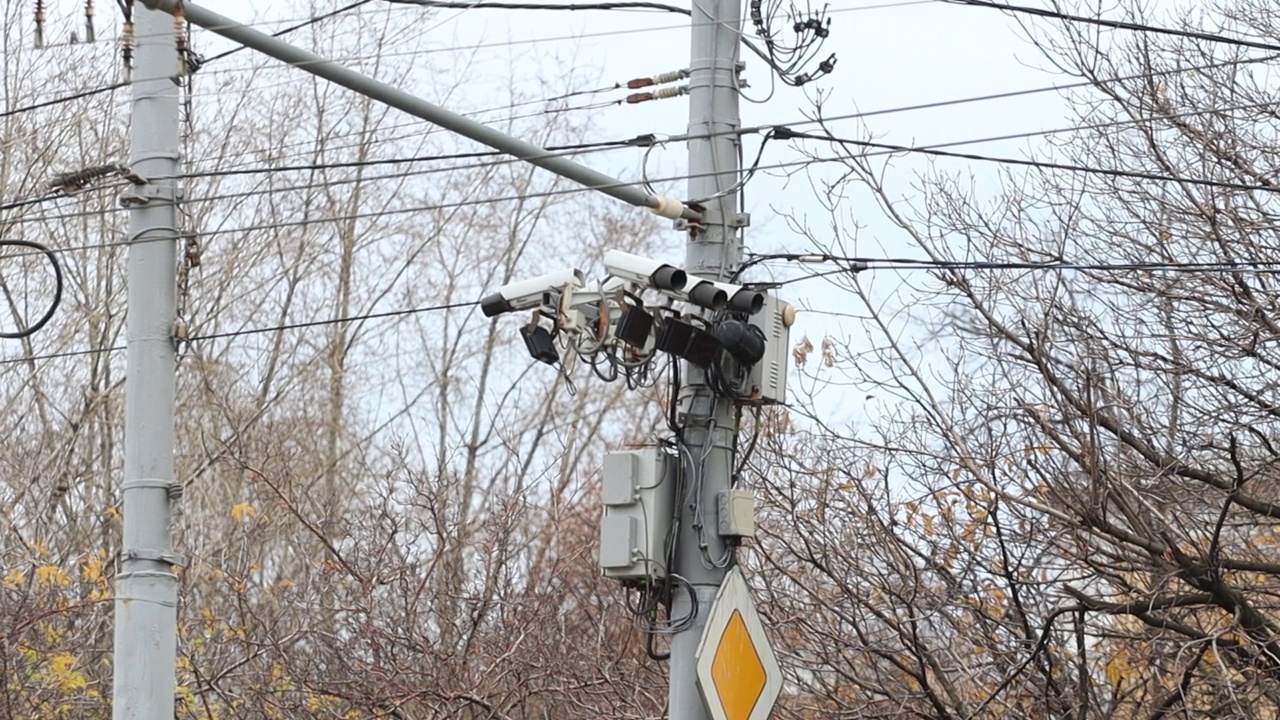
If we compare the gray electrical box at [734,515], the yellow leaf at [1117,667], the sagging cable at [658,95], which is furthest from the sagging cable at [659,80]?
the yellow leaf at [1117,667]

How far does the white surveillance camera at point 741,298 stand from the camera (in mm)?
8867

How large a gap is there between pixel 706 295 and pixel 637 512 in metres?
1.17

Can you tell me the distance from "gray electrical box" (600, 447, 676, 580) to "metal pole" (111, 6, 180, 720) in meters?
2.37

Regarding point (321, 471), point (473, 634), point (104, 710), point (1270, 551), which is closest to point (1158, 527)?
point (1270, 551)

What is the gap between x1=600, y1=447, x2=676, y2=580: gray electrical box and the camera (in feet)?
29.3

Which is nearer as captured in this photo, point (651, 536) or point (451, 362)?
point (651, 536)

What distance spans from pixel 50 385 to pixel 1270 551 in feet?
54.1

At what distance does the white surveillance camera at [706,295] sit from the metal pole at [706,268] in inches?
21.5

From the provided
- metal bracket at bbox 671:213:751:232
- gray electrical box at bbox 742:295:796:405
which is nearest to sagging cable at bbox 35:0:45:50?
metal bracket at bbox 671:213:751:232

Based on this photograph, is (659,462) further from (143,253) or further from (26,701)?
(26,701)

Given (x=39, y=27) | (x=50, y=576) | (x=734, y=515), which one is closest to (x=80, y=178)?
(x=39, y=27)

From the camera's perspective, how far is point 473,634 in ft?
49.0

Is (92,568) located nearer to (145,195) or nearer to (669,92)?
(145,195)

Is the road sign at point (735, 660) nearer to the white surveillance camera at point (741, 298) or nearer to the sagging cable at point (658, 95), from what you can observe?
the white surveillance camera at point (741, 298)
